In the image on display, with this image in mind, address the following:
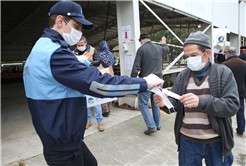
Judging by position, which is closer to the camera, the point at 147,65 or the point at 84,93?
the point at 84,93

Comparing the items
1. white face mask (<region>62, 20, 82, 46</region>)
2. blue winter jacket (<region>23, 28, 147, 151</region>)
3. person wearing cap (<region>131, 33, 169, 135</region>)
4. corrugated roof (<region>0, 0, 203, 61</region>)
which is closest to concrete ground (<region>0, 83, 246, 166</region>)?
person wearing cap (<region>131, 33, 169, 135</region>)

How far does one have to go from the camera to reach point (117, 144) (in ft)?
10.7

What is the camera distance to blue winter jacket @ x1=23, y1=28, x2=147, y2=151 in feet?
3.80

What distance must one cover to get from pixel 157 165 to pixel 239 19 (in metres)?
15.9

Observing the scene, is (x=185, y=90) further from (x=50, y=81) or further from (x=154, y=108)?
(x=154, y=108)

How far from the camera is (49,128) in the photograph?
120 centimetres

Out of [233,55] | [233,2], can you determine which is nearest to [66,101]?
[233,55]

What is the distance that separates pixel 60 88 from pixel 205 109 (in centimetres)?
118

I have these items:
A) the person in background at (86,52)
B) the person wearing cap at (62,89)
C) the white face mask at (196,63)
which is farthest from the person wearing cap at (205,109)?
the person in background at (86,52)

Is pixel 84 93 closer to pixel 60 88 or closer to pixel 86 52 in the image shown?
pixel 60 88

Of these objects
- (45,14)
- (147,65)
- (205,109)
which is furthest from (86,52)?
(45,14)

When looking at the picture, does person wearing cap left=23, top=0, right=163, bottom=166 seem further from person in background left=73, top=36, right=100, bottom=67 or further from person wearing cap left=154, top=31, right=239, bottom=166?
person in background left=73, top=36, right=100, bottom=67

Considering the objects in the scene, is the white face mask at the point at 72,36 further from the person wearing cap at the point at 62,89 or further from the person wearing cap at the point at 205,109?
the person wearing cap at the point at 205,109

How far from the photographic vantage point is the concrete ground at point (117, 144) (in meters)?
2.77
